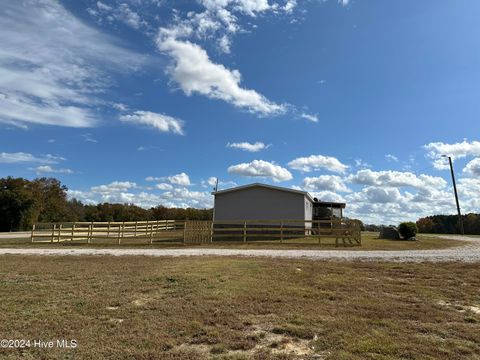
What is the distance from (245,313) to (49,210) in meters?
61.2

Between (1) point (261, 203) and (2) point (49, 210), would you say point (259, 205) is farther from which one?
(2) point (49, 210)

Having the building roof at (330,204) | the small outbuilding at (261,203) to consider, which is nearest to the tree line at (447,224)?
the building roof at (330,204)

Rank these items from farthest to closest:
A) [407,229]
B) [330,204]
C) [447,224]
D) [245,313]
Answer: [447,224]
[330,204]
[407,229]
[245,313]

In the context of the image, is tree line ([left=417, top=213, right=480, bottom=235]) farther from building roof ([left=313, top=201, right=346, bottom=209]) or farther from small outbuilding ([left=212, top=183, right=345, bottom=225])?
small outbuilding ([left=212, top=183, right=345, bottom=225])

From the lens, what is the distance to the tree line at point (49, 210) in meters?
50.4

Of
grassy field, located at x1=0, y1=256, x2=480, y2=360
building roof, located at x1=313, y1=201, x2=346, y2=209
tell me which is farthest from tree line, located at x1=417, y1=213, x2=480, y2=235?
grassy field, located at x1=0, y1=256, x2=480, y2=360

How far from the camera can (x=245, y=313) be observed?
626cm

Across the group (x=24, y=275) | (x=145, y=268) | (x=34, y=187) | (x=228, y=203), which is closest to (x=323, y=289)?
(x=145, y=268)

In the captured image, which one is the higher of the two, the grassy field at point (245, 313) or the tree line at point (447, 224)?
→ the tree line at point (447, 224)

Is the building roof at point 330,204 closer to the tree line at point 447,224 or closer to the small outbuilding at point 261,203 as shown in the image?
the small outbuilding at point 261,203

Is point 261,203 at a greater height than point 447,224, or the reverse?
point 261,203

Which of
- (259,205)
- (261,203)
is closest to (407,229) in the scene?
(261,203)

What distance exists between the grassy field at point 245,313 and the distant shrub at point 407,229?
16571 mm

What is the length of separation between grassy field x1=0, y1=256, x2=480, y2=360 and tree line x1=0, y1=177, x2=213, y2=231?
45.1 m
